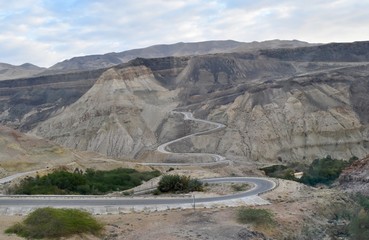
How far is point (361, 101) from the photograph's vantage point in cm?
9119

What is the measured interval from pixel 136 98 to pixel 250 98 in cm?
2686

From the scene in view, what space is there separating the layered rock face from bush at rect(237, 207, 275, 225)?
2647 inches

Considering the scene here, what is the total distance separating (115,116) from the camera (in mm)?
101750

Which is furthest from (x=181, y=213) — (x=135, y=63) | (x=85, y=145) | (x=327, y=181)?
(x=135, y=63)

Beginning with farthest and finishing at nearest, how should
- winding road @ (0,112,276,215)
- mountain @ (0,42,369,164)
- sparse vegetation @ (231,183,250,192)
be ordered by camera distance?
mountain @ (0,42,369,164), sparse vegetation @ (231,183,250,192), winding road @ (0,112,276,215)

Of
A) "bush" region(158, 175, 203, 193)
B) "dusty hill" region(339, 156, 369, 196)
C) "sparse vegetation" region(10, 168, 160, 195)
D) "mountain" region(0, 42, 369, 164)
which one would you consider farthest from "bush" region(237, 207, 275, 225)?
"mountain" region(0, 42, 369, 164)

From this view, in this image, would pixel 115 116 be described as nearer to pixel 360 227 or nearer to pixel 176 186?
pixel 176 186

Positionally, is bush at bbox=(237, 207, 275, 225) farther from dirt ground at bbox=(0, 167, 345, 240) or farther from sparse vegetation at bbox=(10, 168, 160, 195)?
sparse vegetation at bbox=(10, 168, 160, 195)

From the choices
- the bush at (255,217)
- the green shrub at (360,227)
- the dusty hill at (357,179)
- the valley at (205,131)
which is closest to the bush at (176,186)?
the valley at (205,131)

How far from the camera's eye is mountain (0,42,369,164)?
8369cm

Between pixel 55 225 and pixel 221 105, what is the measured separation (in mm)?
79885

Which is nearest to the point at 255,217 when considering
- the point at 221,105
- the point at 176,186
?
the point at 176,186

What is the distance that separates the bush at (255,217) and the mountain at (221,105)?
166 feet

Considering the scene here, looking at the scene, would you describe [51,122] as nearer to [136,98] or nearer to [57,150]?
[136,98]
